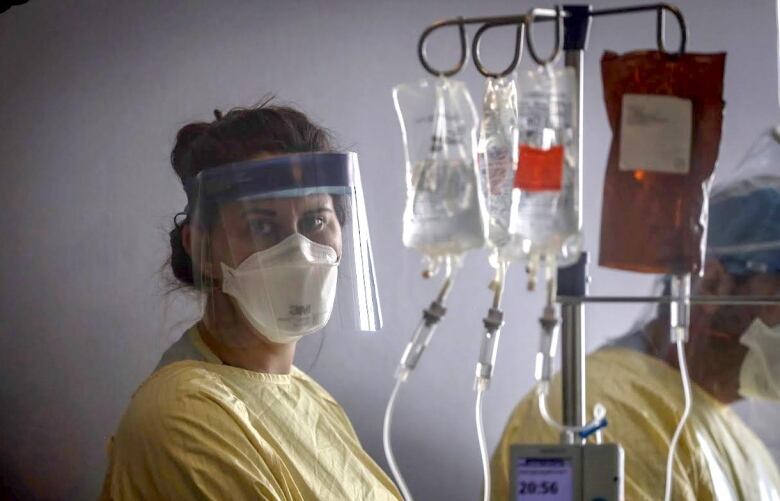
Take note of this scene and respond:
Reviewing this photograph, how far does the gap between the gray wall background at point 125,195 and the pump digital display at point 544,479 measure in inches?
31.3

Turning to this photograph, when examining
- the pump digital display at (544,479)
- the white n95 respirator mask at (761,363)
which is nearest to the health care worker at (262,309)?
the pump digital display at (544,479)

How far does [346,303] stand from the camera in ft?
5.62

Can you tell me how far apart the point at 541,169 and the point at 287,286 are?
0.58 metres

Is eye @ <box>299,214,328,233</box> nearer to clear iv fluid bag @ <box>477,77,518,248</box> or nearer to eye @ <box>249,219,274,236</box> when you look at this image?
eye @ <box>249,219,274,236</box>

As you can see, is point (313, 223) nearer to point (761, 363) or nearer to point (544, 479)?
point (544, 479)

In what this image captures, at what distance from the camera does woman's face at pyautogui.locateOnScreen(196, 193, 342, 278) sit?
1663 mm

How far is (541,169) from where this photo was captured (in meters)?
1.23

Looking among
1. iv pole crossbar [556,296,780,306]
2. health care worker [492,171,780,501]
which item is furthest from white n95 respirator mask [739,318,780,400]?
iv pole crossbar [556,296,780,306]

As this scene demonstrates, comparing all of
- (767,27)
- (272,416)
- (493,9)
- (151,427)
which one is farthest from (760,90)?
(151,427)

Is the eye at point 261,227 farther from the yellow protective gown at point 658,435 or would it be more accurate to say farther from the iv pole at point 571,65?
the yellow protective gown at point 658,435

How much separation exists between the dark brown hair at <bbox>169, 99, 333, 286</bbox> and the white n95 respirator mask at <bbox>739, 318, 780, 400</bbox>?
847mm

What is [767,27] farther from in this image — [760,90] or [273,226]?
[273,226]

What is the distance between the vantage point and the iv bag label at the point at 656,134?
1322 millimetres

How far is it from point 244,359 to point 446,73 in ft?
2.32
